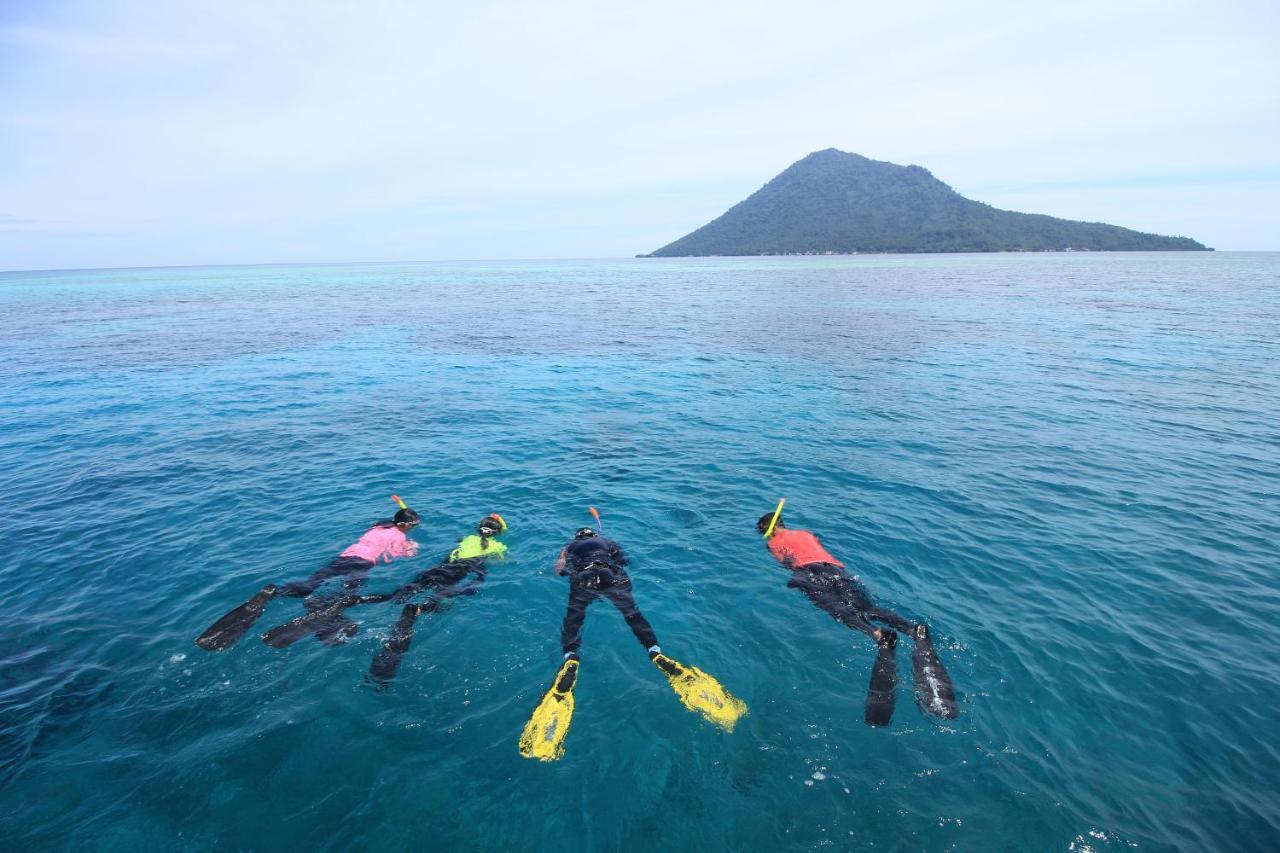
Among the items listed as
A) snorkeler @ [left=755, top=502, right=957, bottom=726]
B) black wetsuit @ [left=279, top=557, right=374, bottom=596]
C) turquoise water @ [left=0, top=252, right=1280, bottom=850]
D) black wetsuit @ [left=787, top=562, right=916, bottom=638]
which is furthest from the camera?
black wetsuit @ [left=279, top=557, right=374, bottom=596]

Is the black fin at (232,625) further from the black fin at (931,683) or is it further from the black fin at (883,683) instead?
the black fin at (931,683)

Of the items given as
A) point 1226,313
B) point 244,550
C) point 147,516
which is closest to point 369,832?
point 244,550

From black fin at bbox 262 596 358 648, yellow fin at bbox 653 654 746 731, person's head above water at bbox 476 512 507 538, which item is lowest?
yellow fin at bbox 653 654 746 731

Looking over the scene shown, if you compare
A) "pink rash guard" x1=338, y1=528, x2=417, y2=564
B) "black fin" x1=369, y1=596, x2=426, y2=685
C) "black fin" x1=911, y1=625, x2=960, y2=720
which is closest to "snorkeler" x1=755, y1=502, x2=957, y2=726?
"black fin" x1=911, y1=625, x2=960, y2=720

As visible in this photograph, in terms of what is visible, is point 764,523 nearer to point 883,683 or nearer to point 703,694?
point 883,683

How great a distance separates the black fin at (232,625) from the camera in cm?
1092

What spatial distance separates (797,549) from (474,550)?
27.3ft

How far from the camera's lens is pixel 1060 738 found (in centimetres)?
895

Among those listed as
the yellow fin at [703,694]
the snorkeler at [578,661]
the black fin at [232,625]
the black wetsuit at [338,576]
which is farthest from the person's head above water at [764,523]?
the black fin at [232,625]

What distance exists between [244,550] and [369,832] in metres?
9.97

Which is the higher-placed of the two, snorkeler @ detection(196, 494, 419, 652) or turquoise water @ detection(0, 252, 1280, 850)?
snorkeler @ detection(196, 494, 419, 652)

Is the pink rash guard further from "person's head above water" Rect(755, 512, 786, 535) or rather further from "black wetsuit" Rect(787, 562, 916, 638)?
"black wetsuit" Rect(787, 562, 916, 638)

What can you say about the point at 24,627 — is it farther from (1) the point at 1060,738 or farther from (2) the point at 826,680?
(1) the point at 1060,738

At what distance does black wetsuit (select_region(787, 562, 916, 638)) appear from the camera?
11516 mm
